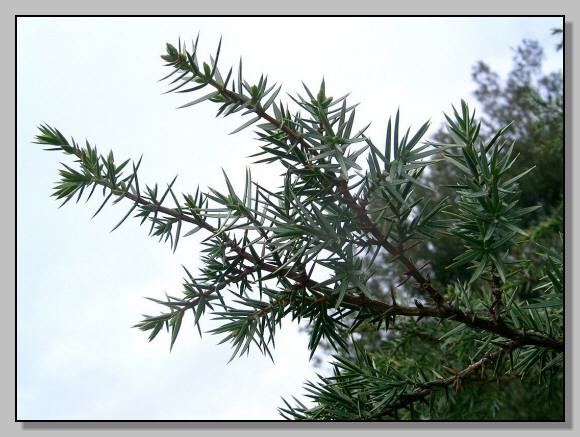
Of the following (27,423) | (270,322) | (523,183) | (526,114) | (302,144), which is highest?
(526,114)

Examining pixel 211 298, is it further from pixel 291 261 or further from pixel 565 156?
→ pixel 565 156

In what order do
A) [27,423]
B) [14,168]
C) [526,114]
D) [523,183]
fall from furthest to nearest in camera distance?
[526,114] → [523,183] → [14,168] → [27,423]

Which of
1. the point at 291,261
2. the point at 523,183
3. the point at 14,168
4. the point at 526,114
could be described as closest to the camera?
the point at 291,261

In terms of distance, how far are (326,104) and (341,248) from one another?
0.12 m

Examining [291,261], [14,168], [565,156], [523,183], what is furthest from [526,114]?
[291,261]

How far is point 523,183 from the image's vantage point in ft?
8.16

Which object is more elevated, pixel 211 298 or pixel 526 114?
pixel 526 114

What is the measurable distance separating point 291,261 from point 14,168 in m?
0.60

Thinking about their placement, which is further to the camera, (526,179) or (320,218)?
(526,179)

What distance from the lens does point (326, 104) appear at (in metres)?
0.50

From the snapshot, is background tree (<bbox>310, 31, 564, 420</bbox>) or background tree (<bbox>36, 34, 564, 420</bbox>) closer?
background tree (<bbox>36, 34, 564, 420</bbox>)

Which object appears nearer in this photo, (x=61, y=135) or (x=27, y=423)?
(x=61, y=135)

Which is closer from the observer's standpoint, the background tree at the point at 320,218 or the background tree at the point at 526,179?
the background tree at the point at 320,218

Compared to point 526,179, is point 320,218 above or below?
below
